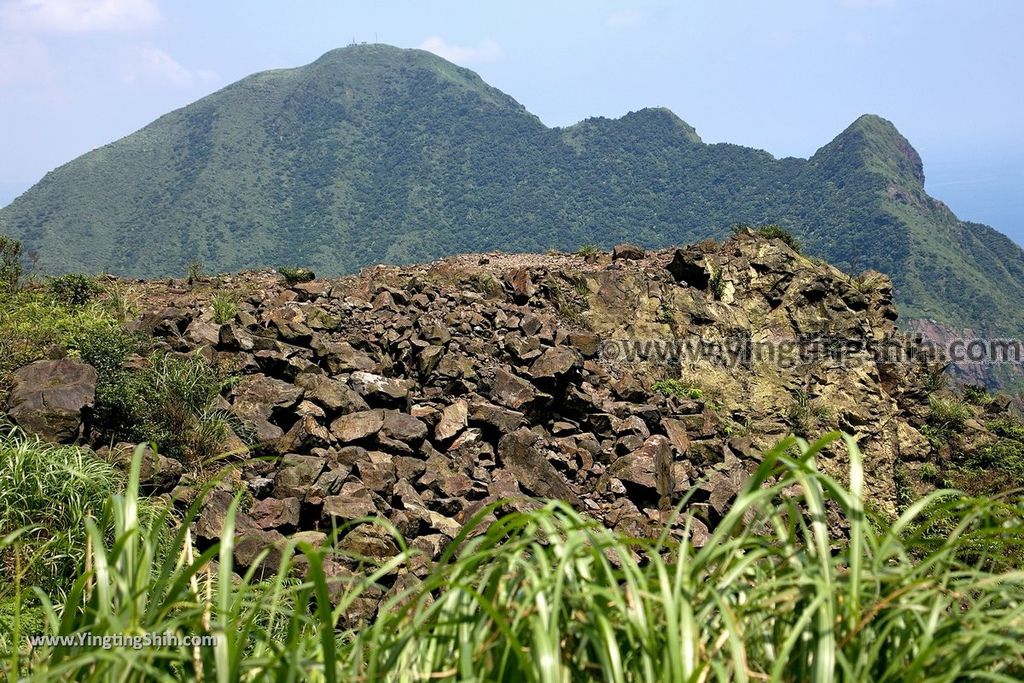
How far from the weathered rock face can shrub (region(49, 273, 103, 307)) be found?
16.4ft

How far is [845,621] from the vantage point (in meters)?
1.93

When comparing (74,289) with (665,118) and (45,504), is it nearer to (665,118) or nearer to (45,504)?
(45,504)

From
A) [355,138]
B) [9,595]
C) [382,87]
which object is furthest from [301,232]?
[9,595]

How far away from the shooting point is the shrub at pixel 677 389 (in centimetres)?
1351

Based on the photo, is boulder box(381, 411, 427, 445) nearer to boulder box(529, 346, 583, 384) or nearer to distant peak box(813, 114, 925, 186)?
boulder box(529, 346, 583, 384)

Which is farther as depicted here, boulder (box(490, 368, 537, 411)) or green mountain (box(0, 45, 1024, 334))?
green mountain (box(0, 45, 1024, 334))

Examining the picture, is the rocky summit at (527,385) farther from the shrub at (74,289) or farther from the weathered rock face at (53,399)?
the shrub at (74,289)

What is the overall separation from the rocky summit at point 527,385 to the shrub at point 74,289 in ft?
3.16

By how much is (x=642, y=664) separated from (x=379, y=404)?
7618mm

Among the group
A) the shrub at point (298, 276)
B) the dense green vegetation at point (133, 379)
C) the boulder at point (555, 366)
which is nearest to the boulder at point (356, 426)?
the dense green vegetation at point (133, 379)

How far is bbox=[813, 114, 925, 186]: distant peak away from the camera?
2739 inches

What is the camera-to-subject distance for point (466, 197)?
3435 inches

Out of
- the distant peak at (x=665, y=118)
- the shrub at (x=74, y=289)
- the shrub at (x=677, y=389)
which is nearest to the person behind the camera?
the shrub at (x=74, y=289)

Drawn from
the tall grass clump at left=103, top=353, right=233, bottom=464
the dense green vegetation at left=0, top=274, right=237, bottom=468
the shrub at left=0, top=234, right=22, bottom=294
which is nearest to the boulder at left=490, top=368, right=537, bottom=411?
the dense green vegetation at left=0, top=274, right=237, bottom=468
